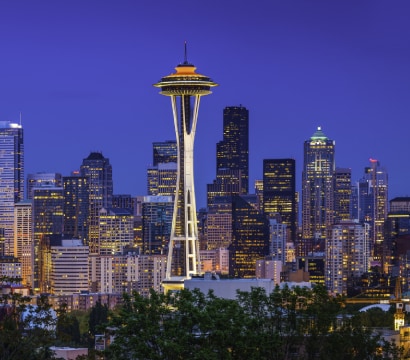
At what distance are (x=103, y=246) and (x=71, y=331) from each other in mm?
110870

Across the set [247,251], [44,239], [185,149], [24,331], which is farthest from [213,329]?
[247,251]

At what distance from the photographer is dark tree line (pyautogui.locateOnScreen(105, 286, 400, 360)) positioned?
36812 millimetres

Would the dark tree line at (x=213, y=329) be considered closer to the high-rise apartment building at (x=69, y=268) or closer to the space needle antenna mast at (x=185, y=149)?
the space needle antenna mast at (x=185, y=149)

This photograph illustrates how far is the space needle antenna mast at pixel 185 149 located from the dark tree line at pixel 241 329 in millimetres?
86710

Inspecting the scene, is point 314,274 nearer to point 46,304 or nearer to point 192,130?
point 192,130

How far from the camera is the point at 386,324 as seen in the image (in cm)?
8350

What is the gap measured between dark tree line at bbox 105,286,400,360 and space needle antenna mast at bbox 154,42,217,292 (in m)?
86.7

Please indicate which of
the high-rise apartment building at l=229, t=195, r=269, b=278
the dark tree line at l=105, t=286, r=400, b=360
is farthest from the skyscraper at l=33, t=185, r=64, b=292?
the dark tree line at l=105, t=286, r=400, b=360

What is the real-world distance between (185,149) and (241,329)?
9786cm

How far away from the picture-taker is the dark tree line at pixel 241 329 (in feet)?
121

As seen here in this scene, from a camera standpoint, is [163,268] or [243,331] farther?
[163,268]

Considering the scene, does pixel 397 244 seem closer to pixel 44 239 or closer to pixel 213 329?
pixel 44 239

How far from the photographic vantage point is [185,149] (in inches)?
5325

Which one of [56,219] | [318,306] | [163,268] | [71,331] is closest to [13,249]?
[56,219]
